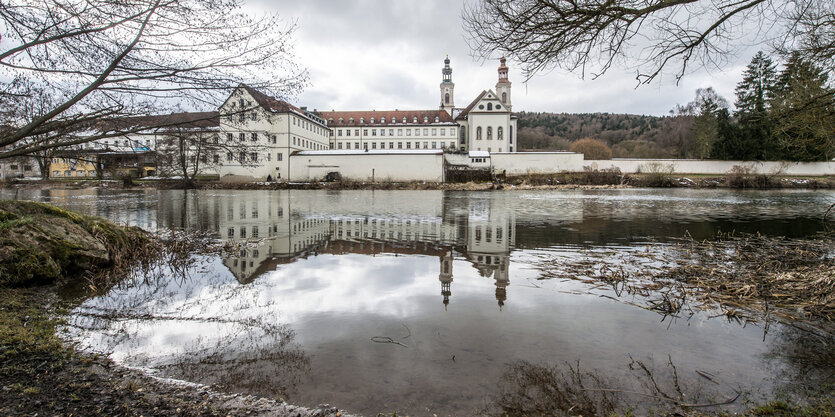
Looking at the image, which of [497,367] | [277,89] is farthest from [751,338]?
[277,89]

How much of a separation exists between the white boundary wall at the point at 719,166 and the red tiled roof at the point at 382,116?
29.0m

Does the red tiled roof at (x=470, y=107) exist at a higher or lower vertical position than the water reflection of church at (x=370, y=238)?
higher

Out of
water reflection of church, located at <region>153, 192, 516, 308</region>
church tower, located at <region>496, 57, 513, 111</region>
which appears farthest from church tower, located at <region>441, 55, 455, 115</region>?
water reflection of church, located at <region>153, 192, 516, 308</region>

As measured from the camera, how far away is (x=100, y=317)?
452 cm

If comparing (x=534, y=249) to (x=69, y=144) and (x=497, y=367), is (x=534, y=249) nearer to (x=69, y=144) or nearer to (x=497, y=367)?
(x=497, y=367)

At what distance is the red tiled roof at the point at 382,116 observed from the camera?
239 feet

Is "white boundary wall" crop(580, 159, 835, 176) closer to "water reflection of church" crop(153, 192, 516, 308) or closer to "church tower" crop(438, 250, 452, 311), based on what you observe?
"water reflection of church" crop(153, 192, 516, 308)

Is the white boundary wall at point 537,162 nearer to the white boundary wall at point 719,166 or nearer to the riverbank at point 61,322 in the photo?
the white boundary wall at point 719,166

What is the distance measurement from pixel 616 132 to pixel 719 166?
67.1 meters

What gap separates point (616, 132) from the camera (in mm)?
112688

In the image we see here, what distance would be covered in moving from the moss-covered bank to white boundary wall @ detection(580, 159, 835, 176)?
51.3 m

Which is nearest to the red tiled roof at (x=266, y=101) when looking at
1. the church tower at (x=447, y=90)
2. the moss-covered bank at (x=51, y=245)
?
the moss-covered bank at (x=51, y=245)

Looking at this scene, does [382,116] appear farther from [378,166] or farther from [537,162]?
[537,162]

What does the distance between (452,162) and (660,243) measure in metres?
43.0
